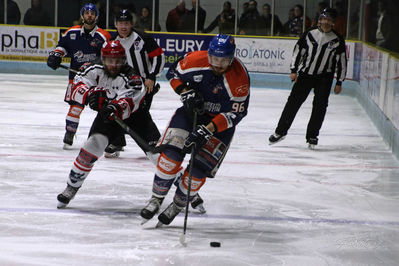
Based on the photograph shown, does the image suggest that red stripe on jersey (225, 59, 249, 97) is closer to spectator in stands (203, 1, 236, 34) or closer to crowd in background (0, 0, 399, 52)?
crowd in background (0, 0, 399, 52)

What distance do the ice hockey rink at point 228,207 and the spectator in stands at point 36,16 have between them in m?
7.18

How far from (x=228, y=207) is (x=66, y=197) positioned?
3.30ft

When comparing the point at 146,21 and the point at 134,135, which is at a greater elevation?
the point at 146,21

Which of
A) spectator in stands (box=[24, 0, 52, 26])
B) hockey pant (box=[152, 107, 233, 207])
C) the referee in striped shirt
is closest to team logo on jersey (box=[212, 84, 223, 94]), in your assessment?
hockey pant (box=[152, 107, 233, 207])

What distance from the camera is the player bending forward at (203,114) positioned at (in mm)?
3691

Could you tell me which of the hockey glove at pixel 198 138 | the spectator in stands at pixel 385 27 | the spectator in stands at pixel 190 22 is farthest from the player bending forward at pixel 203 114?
the spectator in stands at pixel 190 22

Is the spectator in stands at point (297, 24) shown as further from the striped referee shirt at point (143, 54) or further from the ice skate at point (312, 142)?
the striped referee shirt at point (143, 54)

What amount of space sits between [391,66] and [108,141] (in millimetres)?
3707

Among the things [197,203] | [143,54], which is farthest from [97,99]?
[143,54]

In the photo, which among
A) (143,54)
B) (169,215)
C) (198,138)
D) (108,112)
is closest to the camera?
(198,138)

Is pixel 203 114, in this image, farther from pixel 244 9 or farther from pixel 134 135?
pixel 244 9

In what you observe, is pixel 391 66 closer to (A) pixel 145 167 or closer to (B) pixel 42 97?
(A) pixel 145 167

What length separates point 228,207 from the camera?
444 centimetres

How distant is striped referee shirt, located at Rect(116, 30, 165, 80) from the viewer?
593 centimetres
